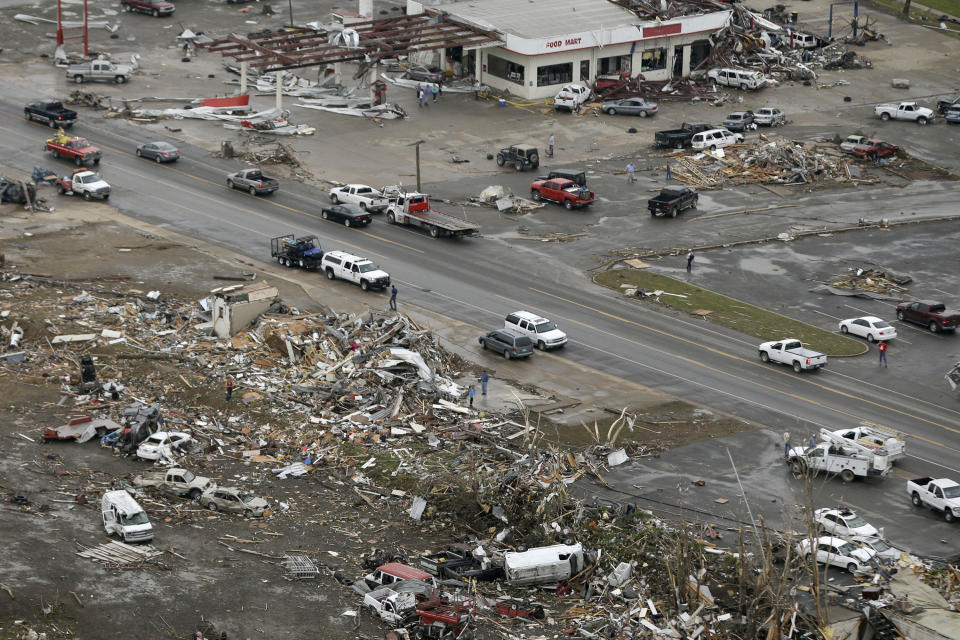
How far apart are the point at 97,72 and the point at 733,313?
55.8 meters

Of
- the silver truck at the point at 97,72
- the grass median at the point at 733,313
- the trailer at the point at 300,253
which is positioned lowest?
the grass median at the point at 733,313

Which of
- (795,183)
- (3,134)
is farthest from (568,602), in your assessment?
(3,134)

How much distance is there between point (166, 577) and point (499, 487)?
12477 mm

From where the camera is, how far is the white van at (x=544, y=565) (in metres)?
48.2

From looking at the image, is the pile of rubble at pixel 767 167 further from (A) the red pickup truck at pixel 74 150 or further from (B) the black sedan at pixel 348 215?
(A) the red pickup truck at pixel 74 150

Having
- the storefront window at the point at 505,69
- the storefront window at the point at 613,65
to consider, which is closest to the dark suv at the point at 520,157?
the storefront window at the point at 505,69

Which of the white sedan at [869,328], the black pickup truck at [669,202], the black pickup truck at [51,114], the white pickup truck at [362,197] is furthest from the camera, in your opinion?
the black pickup truck at [51,114]

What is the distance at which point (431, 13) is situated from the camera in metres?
111

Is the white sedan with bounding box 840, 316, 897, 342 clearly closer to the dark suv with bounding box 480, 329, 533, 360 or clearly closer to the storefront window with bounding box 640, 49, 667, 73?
the dark suv with bounding box 480, 329, 533, 360

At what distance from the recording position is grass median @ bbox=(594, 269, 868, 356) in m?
70.4

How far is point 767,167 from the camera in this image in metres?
94.1

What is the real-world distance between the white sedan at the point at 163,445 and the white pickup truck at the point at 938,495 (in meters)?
27.7

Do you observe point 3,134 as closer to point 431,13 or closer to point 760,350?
point 431,13

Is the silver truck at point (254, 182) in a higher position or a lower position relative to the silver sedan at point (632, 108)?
lower
